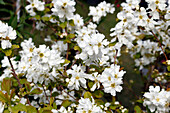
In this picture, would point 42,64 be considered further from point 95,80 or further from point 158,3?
point 158,3

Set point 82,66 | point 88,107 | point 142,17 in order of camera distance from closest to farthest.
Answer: point 88,107 → point 82,66 → point 142,17

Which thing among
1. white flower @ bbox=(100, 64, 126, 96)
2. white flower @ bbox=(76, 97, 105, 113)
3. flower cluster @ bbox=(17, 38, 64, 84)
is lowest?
white flower @ bbox=(76, 97, 105, 113)

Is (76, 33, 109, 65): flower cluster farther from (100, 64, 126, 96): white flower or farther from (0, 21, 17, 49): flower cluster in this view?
(0, 21, 17, 49): flower cluster

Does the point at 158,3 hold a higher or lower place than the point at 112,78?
higher

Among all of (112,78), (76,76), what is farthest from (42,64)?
(112,78)

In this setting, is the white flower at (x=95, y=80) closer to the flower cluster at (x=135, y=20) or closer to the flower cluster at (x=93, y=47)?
the flower cluster at (x=93, y=47)

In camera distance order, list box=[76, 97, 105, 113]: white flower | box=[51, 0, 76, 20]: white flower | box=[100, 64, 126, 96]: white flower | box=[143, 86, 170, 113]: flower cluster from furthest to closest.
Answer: box=[51, 0, 76, 20]: white flower
box=[143, 86, 170, 113]: flower cluster
box=[100, 64, 126, 96]: white flower
box=[76, 97, 105, 113]: white flower

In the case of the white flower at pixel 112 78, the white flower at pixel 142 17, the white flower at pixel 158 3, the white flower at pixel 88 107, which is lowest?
the white flower at pixel 88 107

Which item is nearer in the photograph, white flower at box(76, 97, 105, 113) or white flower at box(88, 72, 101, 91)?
white flower at box(76, 97, 105, 113)

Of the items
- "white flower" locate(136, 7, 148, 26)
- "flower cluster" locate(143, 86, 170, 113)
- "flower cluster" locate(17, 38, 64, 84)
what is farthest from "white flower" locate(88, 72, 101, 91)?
"white flower" locate(136, 7, 148, 26)

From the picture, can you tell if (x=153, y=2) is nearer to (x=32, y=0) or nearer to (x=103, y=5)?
(x=103, y=5)

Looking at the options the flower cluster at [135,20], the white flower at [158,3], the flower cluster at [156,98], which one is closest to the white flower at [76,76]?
the flower cluster at [135,20]

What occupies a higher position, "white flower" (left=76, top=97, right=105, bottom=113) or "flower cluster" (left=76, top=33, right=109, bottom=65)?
"flower cluster" (left=76, top=33, right=109, bottom=65)
